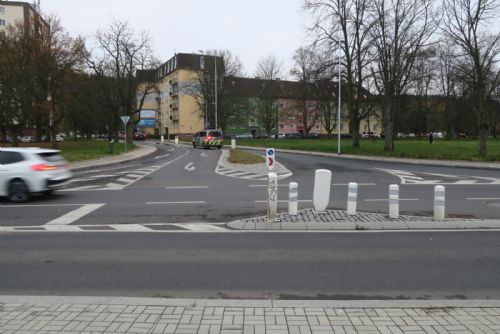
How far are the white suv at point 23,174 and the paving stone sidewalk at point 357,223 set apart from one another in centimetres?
711

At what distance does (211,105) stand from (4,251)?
6592 centimetres

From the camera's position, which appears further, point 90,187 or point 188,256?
point 90,187

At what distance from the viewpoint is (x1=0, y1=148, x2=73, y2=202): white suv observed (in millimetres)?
12656

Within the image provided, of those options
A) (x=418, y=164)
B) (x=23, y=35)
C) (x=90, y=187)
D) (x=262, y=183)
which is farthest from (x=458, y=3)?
(x=23, y=35)

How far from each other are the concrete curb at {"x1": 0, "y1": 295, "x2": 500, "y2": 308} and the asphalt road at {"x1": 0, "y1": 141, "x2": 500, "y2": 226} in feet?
15.7

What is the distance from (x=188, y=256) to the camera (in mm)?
6609

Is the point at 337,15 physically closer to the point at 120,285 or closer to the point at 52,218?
the point at 52,218

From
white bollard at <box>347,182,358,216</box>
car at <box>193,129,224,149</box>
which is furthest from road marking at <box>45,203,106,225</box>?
car at <box>193,129,224,149</box>

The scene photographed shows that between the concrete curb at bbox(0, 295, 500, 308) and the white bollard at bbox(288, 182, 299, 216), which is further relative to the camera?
the white bollard at bbox(288, 182, 299, 216)

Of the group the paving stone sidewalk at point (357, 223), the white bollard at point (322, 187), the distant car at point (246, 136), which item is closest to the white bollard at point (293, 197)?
the paving stone sidewalk at point (357, 223)

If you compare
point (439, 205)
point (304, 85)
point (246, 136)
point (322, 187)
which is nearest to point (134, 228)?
point (322, 187)

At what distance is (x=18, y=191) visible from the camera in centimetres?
1273

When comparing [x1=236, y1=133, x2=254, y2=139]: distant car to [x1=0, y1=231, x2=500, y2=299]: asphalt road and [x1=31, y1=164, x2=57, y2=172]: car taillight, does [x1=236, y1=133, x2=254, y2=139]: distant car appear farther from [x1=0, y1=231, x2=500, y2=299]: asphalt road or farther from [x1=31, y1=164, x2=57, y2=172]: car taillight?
[x1=0, y1=231, x2=500, y2=299]: asphalt road

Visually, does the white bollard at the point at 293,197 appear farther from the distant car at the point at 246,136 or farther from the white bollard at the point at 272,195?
the distant car at the point at 246,136
